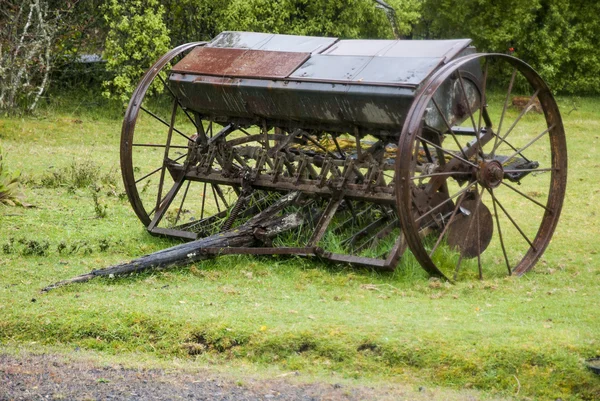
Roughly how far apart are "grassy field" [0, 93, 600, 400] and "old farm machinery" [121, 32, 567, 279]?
329 mm

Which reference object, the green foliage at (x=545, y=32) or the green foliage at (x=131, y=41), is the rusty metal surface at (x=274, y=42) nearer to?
the green foliage at (x=131, y=41)

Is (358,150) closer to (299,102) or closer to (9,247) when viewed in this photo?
(299,102)

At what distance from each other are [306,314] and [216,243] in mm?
1867

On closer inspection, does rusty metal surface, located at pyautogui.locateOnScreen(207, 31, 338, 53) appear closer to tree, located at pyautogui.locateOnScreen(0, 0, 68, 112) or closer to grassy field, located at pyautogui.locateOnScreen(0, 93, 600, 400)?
grassy field, located at pyautogui.locateOnScreen(0, 93, 600, 400)

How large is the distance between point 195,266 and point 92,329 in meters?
1.95

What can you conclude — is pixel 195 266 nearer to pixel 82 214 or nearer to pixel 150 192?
pixel 82 214

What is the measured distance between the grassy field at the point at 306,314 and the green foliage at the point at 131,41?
928 centimetres

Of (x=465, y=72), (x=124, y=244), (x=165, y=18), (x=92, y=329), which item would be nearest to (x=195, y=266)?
(x=124, y=244)

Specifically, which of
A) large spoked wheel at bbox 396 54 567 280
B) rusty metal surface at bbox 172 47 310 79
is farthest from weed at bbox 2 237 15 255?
large spoked wheel at bbox 396 54 567 280

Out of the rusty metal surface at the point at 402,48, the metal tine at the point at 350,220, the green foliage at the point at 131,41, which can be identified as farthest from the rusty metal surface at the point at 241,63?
the green foliage at the point at 131,41

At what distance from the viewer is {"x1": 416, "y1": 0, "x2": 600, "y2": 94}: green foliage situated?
79.9ft

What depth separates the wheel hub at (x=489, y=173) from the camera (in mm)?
9102

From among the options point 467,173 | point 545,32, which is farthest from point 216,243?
Result: point 545,32

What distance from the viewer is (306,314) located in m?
7.47
